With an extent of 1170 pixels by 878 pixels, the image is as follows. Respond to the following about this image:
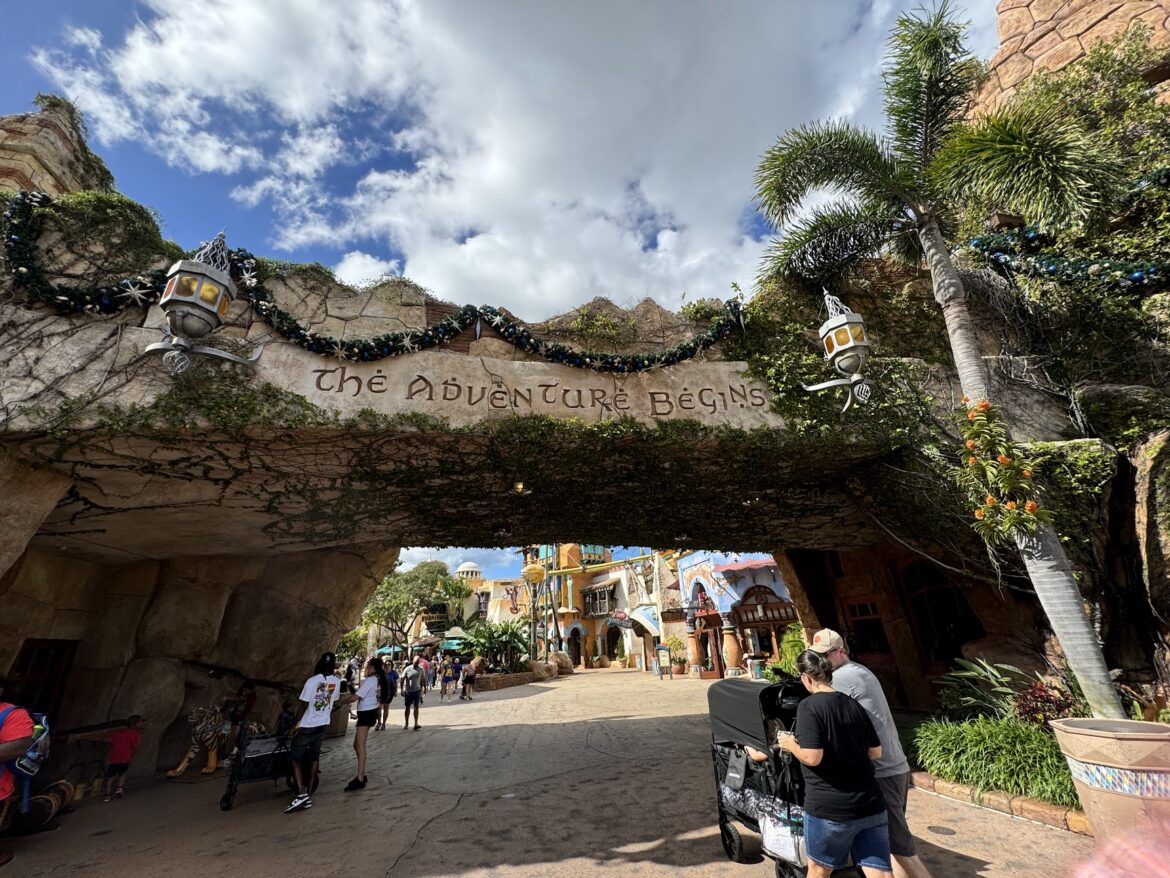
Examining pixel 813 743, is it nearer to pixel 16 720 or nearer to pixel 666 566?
pixel 16 720

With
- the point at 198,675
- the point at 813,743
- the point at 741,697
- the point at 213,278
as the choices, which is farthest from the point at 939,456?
the point at 198,675

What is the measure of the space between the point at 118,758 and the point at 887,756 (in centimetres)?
878

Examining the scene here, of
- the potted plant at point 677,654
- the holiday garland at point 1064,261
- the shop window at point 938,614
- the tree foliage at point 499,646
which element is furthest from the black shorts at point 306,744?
the potted plant at point 677,654

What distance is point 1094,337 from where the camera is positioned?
654 cm

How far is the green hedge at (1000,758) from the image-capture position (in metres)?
4.44

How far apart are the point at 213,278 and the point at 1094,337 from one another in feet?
34.1

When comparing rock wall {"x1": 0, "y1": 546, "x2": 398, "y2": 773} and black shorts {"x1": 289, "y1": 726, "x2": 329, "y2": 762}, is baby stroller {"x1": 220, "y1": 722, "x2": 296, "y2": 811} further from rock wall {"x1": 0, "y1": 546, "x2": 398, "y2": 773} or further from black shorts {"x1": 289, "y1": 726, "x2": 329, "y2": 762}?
rock wall {"x1": 0, "y1": 546, "x2": 398, "y2": 773}

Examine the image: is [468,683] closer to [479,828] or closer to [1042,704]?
[479,828]

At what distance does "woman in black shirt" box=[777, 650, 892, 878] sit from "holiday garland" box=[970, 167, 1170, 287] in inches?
298

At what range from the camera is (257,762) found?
575 cm

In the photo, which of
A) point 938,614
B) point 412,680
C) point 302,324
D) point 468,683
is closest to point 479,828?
point 302,324

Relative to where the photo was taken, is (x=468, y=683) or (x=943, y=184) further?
(x=468, y=683)

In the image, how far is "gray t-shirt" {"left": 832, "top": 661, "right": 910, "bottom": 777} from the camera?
9.52 feet

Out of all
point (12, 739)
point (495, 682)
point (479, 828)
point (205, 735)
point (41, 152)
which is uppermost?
point (41, 152)
